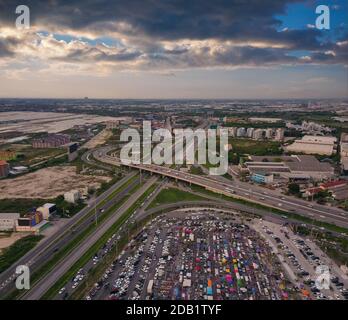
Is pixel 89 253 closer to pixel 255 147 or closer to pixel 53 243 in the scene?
pixel 53 243

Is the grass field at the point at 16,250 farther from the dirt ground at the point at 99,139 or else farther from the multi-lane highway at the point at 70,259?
the dirt ground at the point at 99,139

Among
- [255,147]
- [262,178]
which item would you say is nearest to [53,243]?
[262,178]

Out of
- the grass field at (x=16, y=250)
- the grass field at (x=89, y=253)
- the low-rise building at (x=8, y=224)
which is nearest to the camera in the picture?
the grass field at (x=89, y=253)

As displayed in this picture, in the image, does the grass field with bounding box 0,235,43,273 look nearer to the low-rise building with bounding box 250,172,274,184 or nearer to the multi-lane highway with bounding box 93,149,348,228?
the multi-lane highway with bounding box 93,149,348,228

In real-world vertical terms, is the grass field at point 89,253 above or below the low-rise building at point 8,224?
below

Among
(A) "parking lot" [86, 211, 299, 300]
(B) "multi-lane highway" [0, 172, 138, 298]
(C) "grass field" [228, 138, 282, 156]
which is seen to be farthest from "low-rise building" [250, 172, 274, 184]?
(B) "multi-lane highway" [0, 172, 138, 298]

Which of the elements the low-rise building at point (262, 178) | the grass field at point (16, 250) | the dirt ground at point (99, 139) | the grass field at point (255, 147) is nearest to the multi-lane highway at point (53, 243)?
the grass field at point (16, 250)
